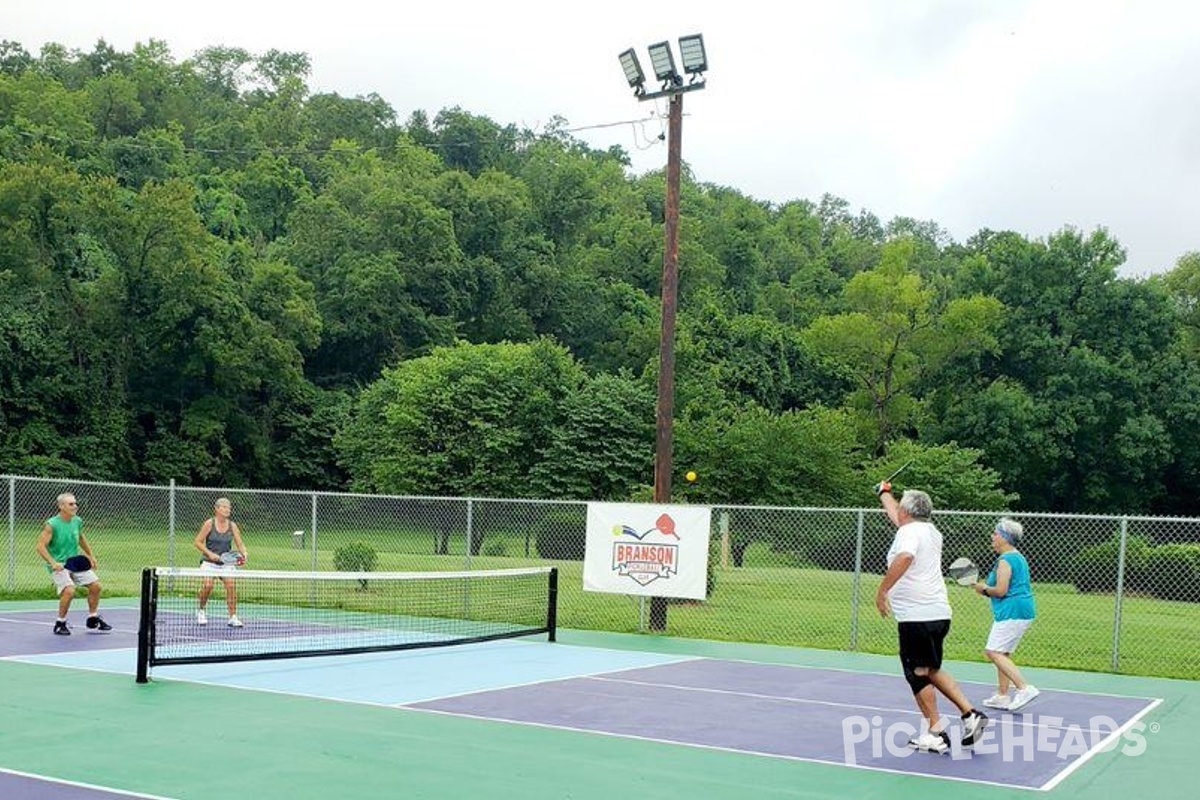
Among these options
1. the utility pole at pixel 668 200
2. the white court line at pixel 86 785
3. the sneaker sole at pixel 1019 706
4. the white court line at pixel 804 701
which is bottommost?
the white court line at pixel 804 701

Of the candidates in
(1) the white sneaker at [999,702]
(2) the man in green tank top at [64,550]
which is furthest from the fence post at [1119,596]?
(2) the man in green tank top at [64,550]

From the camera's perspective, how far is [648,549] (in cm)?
1812

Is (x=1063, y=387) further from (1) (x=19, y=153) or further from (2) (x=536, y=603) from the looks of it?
(1) (x=19, y=153)

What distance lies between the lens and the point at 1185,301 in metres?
71.0

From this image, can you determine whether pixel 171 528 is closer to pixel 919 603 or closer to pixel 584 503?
pixel 584 503

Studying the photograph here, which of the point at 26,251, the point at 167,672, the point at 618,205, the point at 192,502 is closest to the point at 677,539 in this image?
the point at 167,672

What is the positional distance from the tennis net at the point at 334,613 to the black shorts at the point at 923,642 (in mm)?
6493

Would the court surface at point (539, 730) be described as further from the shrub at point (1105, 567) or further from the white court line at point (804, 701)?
the shrub at point (1105, 567)

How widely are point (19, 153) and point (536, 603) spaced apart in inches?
2150

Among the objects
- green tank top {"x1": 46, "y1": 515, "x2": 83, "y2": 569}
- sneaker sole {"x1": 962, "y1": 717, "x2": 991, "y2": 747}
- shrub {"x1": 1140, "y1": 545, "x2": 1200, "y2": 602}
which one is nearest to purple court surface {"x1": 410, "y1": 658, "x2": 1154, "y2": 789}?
sneaker sole {"x1": 962, "y1": 717, "x2": 991, "y2": 747}

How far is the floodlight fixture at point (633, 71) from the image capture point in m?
19.1

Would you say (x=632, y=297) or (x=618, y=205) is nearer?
(x=632, y=297)

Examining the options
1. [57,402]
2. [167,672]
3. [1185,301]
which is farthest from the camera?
[1185,301]

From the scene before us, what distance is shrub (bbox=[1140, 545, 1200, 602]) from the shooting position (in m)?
23.8
